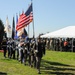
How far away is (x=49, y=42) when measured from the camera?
44969mm

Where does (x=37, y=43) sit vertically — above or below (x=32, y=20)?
below

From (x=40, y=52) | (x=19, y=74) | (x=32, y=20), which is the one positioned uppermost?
(x=32, y=20)

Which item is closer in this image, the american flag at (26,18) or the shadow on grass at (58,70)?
the shadow on grass at (58,70)

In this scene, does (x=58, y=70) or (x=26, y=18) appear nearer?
(x=58, y=70)

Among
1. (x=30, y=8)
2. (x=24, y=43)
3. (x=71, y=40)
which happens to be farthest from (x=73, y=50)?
(x=24, y=43)

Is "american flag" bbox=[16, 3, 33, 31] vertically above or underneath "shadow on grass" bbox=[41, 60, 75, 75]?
above

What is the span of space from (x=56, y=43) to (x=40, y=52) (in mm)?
25216

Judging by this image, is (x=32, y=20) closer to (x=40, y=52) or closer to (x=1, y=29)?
(x=40, y=52)

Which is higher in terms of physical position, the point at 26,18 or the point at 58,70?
the point at 26,18

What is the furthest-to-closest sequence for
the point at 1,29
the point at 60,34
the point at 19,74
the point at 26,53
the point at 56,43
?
1. the point at 1,29
2. the point at 56,43
3. the point at 60,34
4. the point at 26,53
5. the point at 19,74

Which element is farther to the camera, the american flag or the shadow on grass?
the american flag

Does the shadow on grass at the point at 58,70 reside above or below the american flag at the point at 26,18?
below

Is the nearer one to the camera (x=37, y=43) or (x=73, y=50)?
(x=37, y=43)

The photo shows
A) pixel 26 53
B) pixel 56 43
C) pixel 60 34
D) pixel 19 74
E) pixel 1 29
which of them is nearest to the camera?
pixel 19 74
